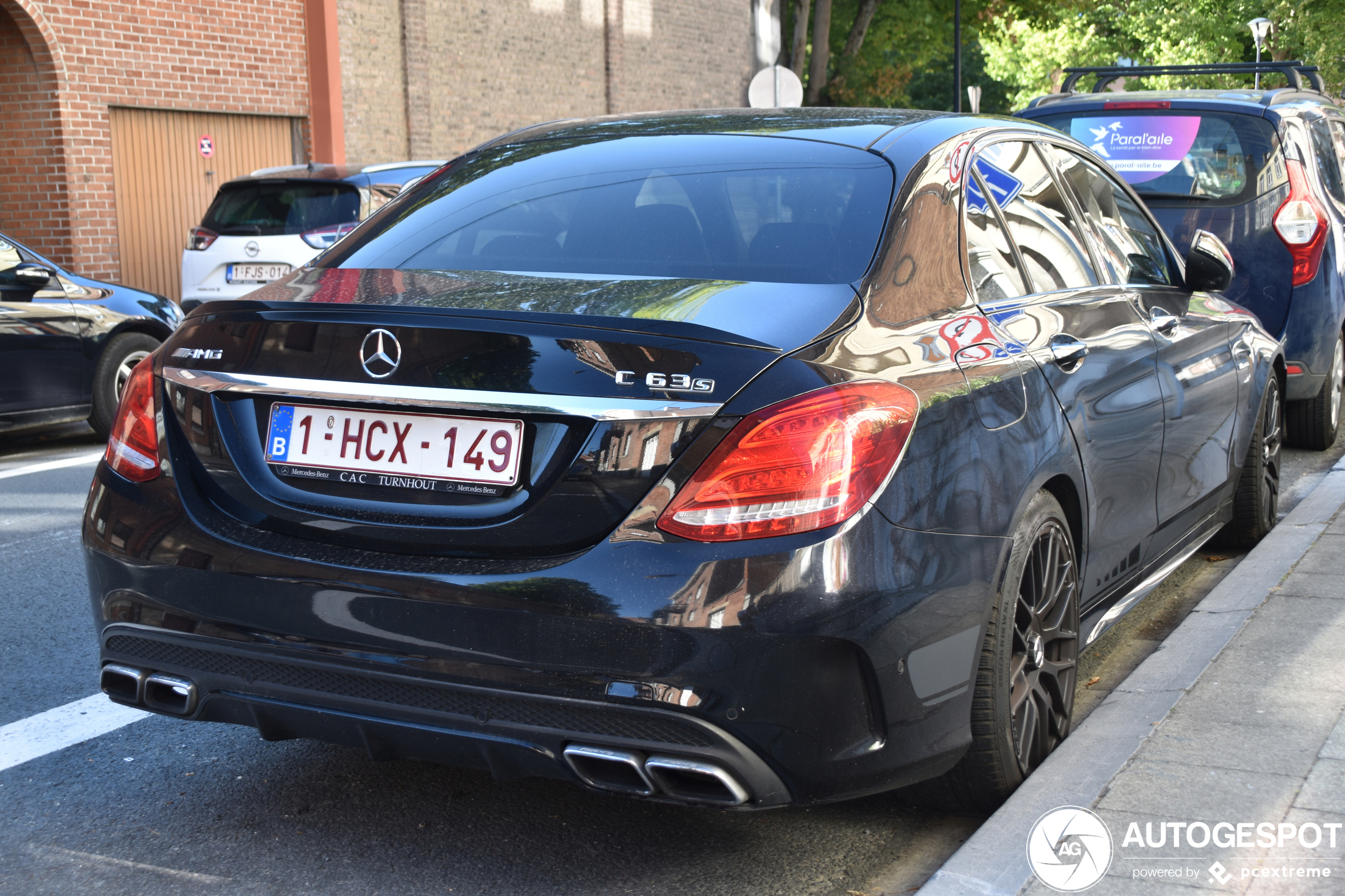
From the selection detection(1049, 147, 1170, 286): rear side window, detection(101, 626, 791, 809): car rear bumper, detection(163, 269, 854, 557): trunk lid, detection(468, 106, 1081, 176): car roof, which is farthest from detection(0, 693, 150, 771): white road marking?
detection(1049, 147, 1170, 286): rear side window

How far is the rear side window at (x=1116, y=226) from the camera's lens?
4.25 m

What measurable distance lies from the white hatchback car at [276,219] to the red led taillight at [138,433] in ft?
27.4

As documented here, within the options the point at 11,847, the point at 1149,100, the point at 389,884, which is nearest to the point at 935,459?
the point at 389,884

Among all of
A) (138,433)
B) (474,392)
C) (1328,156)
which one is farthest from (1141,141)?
(138,433)

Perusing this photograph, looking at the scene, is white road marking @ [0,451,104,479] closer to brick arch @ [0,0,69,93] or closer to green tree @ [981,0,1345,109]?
brick arch @ [0,0,69,93]

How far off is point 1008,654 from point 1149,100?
572 centimetres

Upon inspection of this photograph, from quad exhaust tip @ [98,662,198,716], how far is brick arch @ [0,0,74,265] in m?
13.5

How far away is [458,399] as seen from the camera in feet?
8.70

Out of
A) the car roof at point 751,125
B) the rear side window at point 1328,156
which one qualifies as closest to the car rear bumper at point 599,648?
the car roof at point 751,125

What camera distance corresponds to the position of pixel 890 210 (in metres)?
3.17

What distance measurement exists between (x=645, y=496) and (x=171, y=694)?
3.65 ft

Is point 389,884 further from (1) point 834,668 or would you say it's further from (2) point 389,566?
(1) point 834,668

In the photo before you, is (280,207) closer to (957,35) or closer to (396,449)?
(396,449)

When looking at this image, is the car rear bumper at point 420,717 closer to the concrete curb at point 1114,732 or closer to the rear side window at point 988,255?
the concrete curb at point 1114,732
